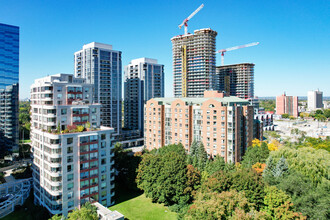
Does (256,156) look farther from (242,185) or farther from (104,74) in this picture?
(104,74)

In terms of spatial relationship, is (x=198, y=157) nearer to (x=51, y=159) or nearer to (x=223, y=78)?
(x=51, y=159)

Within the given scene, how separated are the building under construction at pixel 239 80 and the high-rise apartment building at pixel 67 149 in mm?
116680

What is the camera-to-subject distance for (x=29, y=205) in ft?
160

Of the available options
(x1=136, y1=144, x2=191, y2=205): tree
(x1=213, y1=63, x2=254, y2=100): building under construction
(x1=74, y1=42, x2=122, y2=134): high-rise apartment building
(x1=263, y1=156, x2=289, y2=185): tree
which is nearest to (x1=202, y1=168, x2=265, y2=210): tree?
(x1=136, y1=144, x2=191, y2=205): tree

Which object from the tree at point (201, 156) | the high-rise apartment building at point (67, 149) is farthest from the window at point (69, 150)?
the tree at point (201, 156)

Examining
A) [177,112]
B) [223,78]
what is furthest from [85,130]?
[223,78]

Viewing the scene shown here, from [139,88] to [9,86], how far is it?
56201mm

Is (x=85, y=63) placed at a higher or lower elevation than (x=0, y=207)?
higher

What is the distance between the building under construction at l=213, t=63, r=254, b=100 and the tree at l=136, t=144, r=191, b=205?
10833 centimetres

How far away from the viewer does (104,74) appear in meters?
96.9

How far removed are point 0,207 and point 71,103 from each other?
86.0 ft

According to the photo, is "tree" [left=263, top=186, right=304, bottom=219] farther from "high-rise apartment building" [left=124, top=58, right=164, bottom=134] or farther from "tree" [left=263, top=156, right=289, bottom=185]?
"high-rise apartment building" [left=124, top=58, right=164, bottom=134]

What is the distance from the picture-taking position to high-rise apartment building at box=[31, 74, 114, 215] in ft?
137

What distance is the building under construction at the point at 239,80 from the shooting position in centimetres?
14754
